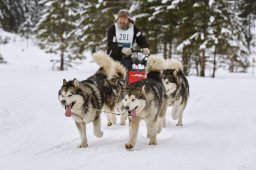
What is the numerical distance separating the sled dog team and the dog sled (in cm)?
46

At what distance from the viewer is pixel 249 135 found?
5.44 m

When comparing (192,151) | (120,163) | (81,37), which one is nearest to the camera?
(120,163)

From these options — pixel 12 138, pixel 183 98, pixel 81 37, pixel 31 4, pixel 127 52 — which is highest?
pixel 31 4

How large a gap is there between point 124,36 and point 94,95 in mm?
2023

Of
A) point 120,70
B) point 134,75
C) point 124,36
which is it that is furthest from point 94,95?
point 124,36

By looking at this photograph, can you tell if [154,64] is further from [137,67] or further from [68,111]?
[68,111]

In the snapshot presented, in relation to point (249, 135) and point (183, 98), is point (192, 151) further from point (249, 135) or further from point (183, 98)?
point (183, 98)

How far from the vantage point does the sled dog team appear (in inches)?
195

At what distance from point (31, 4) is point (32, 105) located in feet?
126

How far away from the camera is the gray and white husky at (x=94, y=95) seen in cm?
509

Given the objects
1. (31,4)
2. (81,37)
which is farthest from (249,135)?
(31,4)

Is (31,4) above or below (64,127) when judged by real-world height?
above

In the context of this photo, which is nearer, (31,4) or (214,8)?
(214,8)

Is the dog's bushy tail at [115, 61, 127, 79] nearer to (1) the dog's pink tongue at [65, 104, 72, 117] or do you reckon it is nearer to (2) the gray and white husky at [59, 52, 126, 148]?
(2) the gray and white husky at [59, 52, 126, 148]
